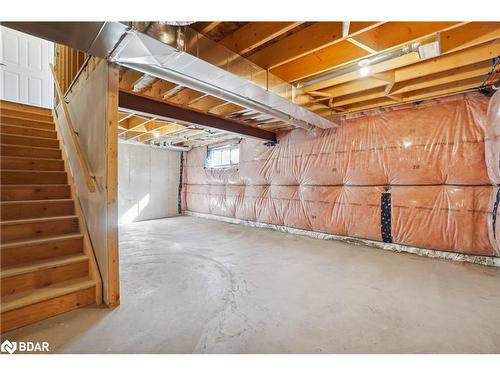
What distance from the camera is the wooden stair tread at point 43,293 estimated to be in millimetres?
1539

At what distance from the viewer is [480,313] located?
5.83 feet

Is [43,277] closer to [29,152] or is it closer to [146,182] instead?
[29,152]

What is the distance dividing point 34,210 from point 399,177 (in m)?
4.56

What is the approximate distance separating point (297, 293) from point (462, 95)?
11.1 feet

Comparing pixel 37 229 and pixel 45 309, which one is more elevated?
pixel 37 229

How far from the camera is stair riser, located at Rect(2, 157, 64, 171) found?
248cm

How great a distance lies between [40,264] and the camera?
183 centimetres

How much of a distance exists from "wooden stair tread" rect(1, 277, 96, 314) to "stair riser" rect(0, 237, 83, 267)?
30 cm

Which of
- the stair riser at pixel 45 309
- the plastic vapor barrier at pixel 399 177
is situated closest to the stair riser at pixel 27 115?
the stair riser at pixel 45 309

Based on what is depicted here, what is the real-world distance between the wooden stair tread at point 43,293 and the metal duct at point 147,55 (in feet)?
5.78

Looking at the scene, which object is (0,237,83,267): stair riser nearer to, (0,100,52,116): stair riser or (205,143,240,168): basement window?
(0,100,52,116): stair riser

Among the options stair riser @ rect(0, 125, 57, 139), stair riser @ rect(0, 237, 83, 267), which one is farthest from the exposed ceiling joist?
stair riser @ rect(0, 125, 57, 139)

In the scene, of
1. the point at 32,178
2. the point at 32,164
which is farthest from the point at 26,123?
the point at 32,178
